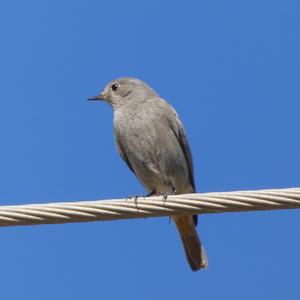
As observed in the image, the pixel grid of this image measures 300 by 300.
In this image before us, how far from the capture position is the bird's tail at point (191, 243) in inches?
367

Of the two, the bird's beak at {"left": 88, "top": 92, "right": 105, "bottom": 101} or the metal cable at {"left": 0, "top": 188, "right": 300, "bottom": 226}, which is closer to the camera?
the metal cable at {"left": 0, "top": 188, "right": 300, "bottom": 226}

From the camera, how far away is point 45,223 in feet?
19.6

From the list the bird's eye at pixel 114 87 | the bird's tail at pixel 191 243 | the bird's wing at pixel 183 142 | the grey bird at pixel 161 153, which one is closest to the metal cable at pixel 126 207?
the grey bird at pixel 161 153

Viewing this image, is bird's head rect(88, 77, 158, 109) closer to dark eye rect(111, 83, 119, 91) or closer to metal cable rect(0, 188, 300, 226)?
dark eye rect(111, 83, 119, 91)

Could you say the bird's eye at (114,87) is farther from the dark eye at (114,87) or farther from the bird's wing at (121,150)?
the bird's wing at (121,150)

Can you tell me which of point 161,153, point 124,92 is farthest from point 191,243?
point 124,92

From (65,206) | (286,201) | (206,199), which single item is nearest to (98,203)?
(65,206)

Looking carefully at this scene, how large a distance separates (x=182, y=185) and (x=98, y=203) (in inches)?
139

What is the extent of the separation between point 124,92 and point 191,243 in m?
2.40

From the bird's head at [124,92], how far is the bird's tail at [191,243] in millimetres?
1690

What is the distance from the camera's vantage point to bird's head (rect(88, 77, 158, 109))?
33.3ft

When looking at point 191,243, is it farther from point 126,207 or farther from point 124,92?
point 126,207

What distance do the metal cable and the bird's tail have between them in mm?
3203

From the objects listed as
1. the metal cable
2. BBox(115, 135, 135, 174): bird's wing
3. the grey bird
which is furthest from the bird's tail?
the metal cable
